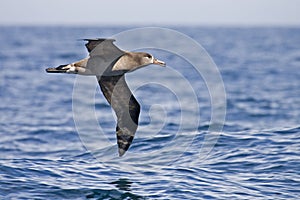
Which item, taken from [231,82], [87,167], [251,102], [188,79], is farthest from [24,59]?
[87,167]

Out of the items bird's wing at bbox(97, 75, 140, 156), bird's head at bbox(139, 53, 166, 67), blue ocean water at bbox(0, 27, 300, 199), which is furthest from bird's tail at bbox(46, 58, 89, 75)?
blue ocean water at bbox(0, 27, 300, 199)

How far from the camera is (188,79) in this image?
2688 centimetres

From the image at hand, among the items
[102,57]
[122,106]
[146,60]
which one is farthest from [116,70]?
[122,106]

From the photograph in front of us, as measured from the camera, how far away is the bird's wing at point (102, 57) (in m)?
9.41

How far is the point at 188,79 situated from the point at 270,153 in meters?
15.5

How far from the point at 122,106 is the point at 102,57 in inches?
43.4

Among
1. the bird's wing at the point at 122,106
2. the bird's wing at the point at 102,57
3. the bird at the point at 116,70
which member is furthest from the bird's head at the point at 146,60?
the bird's wing at the point at 122,106

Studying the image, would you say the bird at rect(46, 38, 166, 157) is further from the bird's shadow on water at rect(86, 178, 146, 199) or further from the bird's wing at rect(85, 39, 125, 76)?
the bird's shadow on water at rect(86, 178, 146, 199)

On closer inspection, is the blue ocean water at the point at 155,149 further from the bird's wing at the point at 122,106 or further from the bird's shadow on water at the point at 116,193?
the bird's wing at the point at 122,106

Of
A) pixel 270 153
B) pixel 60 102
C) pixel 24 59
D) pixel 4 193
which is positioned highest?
pixel 24 59

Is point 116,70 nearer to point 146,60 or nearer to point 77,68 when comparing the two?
point 146,60

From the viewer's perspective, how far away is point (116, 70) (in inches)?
379

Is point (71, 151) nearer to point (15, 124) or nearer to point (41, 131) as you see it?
point (41, 131)

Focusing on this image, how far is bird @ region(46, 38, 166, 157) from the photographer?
30.9ft
